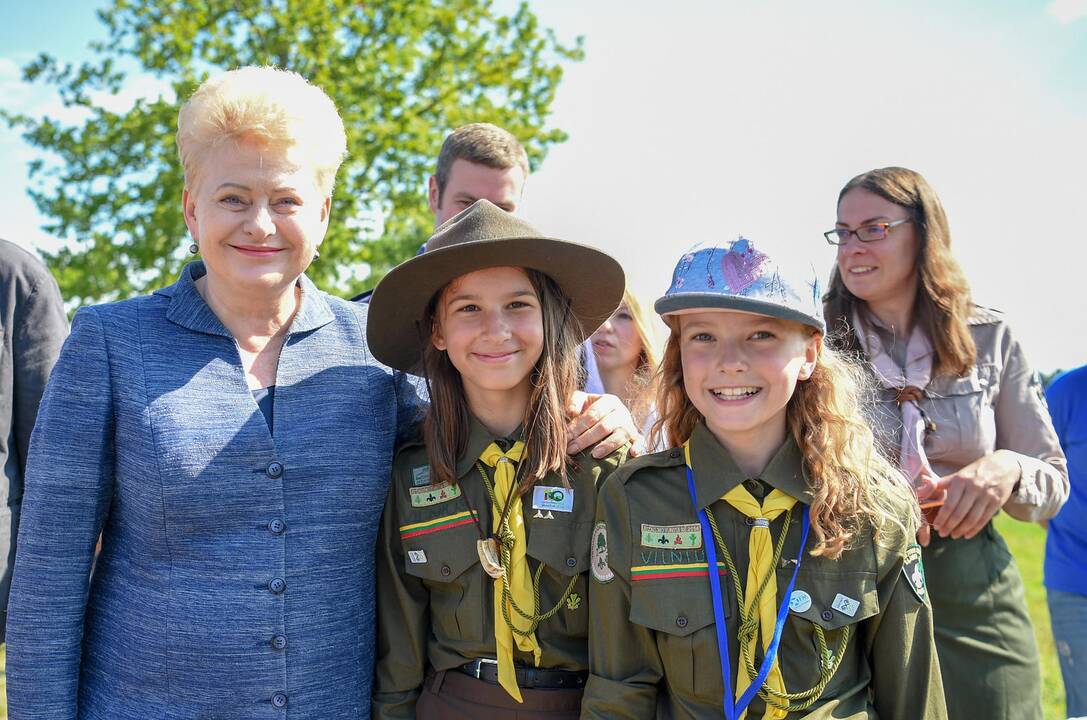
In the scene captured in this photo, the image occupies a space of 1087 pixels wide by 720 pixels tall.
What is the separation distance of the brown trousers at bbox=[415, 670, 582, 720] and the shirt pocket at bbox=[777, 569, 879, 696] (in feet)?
2.10

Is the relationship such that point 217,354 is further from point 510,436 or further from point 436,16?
point 436,16

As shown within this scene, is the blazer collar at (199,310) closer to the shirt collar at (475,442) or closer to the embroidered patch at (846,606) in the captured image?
the shirt collar at (475,442)

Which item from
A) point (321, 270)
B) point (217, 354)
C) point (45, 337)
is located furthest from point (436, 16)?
point (217, 354)

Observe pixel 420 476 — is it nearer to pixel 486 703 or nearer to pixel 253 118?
pixel 486 703

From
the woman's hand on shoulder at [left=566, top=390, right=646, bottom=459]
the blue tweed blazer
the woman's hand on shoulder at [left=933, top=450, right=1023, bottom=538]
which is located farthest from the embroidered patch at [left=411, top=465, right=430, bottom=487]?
the woman's hand on shoulder at [left=933, top=450, right=1023, bottom=538]

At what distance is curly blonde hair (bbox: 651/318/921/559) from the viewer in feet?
8.32

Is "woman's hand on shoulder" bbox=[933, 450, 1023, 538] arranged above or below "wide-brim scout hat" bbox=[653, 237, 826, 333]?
below

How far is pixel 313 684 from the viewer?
2.46 metres

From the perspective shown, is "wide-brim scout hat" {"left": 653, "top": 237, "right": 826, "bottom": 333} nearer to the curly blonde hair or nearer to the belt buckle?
the curly blonde hair

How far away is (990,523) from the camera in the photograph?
3363mm

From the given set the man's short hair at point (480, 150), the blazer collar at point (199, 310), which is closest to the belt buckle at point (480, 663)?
the blazer collar at point (199, 310)

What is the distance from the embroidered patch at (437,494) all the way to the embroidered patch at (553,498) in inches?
10.0

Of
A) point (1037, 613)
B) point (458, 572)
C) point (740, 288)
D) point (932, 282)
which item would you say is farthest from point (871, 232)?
point (1037, 613)

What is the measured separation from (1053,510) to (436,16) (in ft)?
32.7
